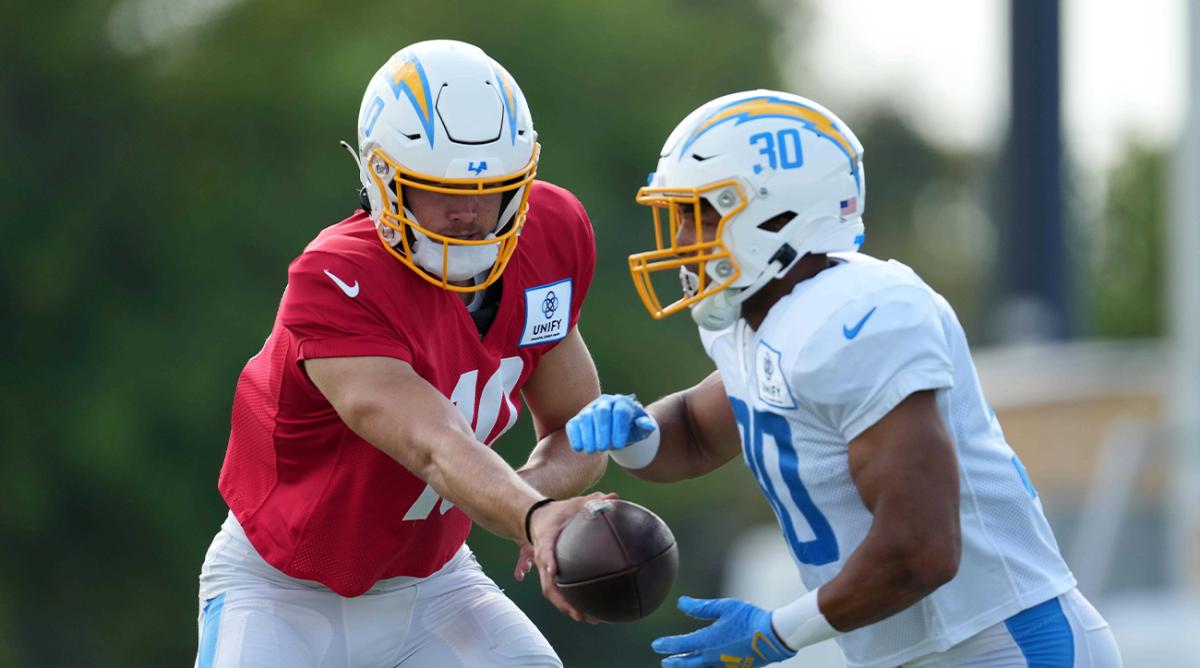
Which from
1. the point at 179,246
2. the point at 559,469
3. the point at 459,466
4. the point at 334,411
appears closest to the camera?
the point at 459,466

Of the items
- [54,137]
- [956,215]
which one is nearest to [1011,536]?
[54,137]

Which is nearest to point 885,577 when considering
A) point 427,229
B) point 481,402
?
point 481,402

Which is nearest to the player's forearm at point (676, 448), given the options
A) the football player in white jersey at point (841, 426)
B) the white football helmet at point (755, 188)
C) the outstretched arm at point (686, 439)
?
the outstretched arm at point (686, 439)

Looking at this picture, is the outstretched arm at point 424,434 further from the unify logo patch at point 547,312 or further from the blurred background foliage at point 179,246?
the blurred background foliage at point 179,246

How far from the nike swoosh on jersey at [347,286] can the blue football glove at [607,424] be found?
574 millimetres

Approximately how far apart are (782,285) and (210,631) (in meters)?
1.59

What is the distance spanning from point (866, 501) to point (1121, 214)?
26921 millimetres

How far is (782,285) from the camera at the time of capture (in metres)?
3.63

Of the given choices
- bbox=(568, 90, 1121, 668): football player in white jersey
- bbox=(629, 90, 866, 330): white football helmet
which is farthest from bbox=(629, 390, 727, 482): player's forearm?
bbox=(629, 90, 866, 330): white football helmet

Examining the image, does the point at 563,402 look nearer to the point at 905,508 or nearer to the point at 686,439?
the point at 686,439

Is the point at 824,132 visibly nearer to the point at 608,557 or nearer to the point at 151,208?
the point at 608,557

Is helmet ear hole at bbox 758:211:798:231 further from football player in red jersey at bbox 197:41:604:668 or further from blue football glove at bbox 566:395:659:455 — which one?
football player in red jersey at bbox 197:41:604:668

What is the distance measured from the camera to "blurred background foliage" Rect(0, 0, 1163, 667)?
20.2 metres

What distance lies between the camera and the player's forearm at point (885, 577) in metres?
3.23
